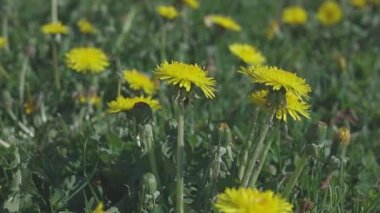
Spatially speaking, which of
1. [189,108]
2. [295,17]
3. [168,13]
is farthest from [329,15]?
[189,108]

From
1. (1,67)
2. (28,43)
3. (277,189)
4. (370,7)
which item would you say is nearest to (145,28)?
(28,43)

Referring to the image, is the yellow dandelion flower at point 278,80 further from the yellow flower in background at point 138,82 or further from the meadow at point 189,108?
the yellow flower in background at point 138,82

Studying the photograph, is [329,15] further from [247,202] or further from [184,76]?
[247,202]

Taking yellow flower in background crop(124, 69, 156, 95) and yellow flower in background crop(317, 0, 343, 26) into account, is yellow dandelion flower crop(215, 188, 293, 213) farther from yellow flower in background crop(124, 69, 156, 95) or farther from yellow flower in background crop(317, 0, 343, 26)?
yellow flower in background crop(317, 0, 343, 26)

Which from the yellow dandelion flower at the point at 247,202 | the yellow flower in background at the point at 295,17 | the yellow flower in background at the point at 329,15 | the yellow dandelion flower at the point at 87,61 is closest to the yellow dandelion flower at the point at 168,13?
the yellow dandelion flower at the point at 87,61

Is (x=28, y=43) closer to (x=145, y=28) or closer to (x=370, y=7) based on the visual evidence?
(x=145, y=28)

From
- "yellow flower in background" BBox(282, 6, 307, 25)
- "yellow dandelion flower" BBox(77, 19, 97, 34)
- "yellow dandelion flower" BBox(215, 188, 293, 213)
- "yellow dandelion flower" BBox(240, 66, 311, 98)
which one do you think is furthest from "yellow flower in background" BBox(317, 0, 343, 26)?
"yellow dandelion flower" BBox(215, 188, 293, 213)
